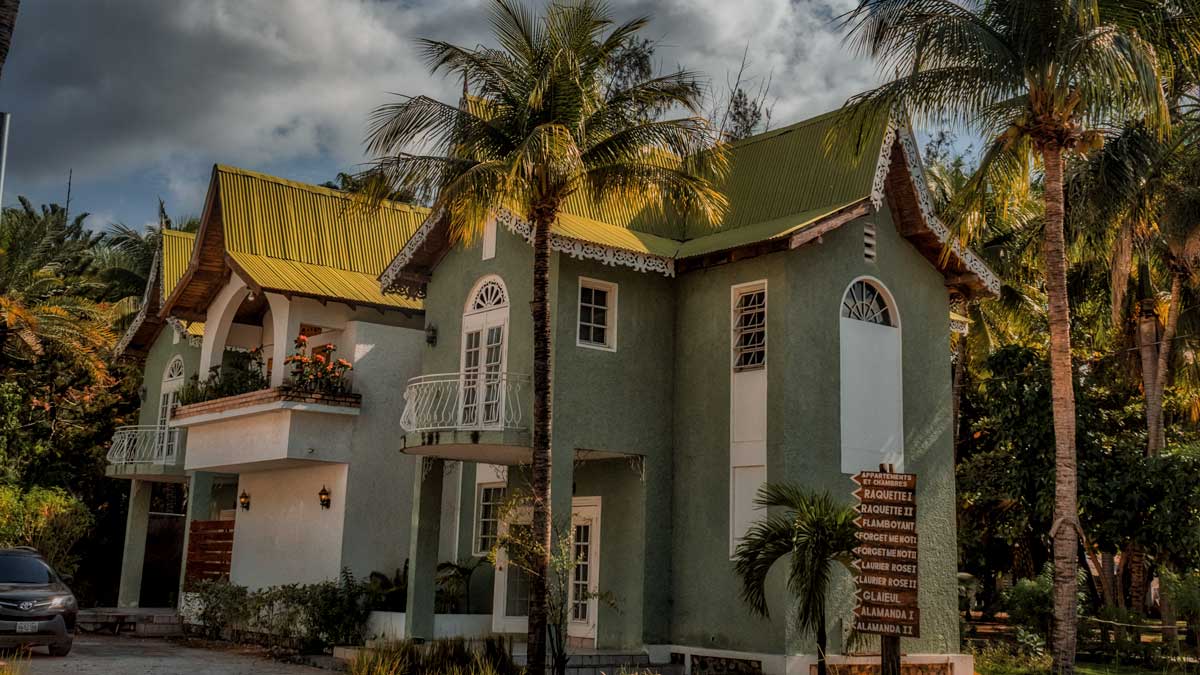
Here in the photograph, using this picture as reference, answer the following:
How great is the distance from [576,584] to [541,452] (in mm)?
5002

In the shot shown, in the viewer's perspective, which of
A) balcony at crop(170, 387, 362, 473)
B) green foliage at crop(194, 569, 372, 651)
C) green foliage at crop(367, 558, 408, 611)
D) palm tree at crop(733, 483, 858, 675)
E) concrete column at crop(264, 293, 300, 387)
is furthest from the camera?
concrete column at crop(264, 293, 300, 387)

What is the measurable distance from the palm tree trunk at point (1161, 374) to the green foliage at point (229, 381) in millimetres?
17769

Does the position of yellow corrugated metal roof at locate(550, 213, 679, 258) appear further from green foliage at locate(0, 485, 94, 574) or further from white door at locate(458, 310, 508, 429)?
green foliage at locate(0, 485, 94, 574)

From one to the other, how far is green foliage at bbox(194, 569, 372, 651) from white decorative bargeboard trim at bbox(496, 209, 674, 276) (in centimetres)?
702

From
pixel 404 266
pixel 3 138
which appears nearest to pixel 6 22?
pixel 3 138

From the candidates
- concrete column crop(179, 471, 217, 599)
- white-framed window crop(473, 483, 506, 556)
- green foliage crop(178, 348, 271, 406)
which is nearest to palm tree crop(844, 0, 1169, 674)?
white-framed window crop(473, 483, 506, 556)

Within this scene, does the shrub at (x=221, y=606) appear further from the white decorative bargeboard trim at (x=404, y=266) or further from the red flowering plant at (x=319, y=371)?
the white decorative bargeboard trim at (x=404, y=266)

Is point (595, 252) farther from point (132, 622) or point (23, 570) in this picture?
point (132, 622)

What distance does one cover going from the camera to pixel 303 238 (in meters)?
24.5

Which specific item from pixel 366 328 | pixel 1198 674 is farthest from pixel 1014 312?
pixel 366 328

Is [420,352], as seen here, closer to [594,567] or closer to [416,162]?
[594,567]

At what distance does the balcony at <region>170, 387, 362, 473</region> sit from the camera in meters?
21.5

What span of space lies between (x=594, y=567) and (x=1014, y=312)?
14.3 metres

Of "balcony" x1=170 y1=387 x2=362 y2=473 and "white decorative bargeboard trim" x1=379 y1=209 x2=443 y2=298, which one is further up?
"white decorative bargeboard trim" x1=379 y1=209 x2=443 y2=298
